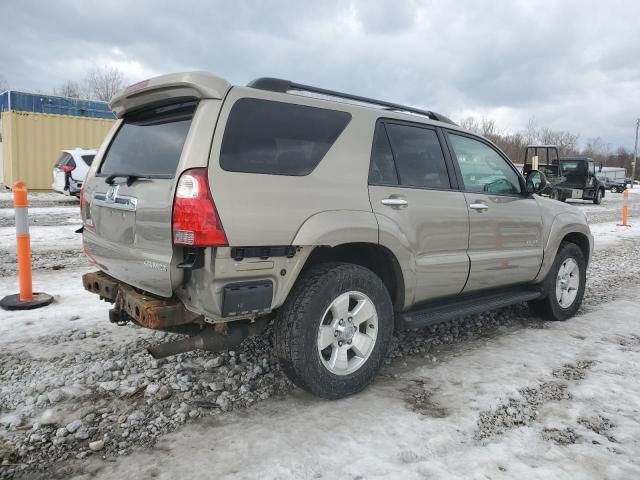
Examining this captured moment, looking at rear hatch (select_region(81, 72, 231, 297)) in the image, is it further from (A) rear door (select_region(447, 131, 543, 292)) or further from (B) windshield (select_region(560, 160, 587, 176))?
(B) windshield (select_region(560, 160, 587, 176))

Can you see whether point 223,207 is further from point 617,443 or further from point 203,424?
point 617,443

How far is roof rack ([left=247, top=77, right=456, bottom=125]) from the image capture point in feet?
10.1

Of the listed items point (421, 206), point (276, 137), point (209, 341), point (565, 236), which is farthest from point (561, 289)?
point (209, 341)

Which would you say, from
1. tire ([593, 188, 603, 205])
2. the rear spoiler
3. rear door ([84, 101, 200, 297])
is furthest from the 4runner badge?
tire ([593, 188, 603, 205])

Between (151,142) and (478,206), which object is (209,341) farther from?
(478,206)

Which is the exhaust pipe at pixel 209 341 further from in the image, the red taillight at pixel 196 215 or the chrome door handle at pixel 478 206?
the chrome door handle at pixel 478 206

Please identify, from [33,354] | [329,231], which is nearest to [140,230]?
[329,231]

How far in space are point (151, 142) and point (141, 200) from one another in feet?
1.70

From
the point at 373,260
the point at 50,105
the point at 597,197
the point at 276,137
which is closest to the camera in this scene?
the point at 276,137

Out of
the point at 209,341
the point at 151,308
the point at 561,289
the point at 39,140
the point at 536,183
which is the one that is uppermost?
the point at 39,140

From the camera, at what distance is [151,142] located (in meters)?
3.26

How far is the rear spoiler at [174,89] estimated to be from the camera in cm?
283

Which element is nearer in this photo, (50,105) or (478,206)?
(478,206)

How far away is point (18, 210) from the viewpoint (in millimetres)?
4945
